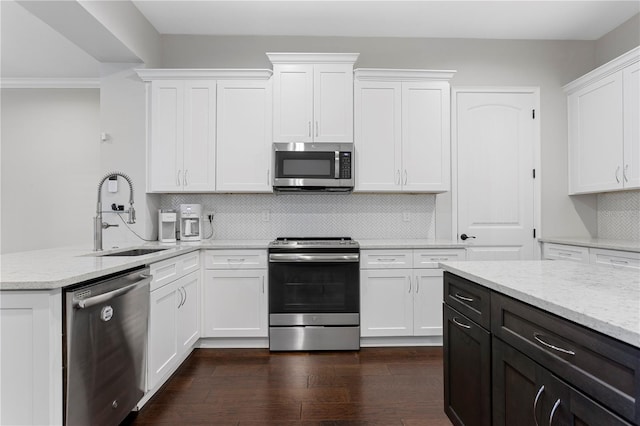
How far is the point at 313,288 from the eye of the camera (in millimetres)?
2988

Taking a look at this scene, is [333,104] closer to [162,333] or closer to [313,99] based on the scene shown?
[313,99]

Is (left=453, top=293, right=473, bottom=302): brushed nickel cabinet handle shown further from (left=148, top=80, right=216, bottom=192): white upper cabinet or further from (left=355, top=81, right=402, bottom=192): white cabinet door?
(left=148, top=80, right=216, bottom=192): white upper cabinet

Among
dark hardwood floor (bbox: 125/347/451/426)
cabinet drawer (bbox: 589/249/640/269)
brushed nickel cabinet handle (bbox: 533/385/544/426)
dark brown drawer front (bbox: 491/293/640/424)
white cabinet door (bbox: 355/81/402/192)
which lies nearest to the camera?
dark brown drawer front (bbox: 491/293/640/424)

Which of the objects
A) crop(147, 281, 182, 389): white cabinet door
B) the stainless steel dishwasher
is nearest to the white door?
crop(147, 281, 182, 389): white cabinet door

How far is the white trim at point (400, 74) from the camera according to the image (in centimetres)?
325

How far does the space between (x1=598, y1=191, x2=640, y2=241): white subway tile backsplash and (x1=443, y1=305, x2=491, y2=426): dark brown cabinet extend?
2.82 meters

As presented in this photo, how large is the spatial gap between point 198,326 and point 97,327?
60.0 inches

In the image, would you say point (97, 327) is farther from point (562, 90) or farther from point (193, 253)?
point (562, 90)

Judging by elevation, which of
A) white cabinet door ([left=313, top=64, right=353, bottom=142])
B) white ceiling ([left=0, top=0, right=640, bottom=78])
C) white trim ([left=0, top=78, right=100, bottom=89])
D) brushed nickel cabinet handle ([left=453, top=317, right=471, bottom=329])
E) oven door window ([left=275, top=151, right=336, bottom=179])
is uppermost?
white ceiling ([left=0, top=0, right=640, bottom=78])

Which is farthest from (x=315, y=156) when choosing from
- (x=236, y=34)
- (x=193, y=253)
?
(x=236, y=34)

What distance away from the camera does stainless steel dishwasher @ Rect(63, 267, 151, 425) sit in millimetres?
1389

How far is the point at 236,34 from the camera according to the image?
11.8ft

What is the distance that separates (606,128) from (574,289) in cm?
290

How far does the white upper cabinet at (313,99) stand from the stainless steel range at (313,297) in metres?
1.10
